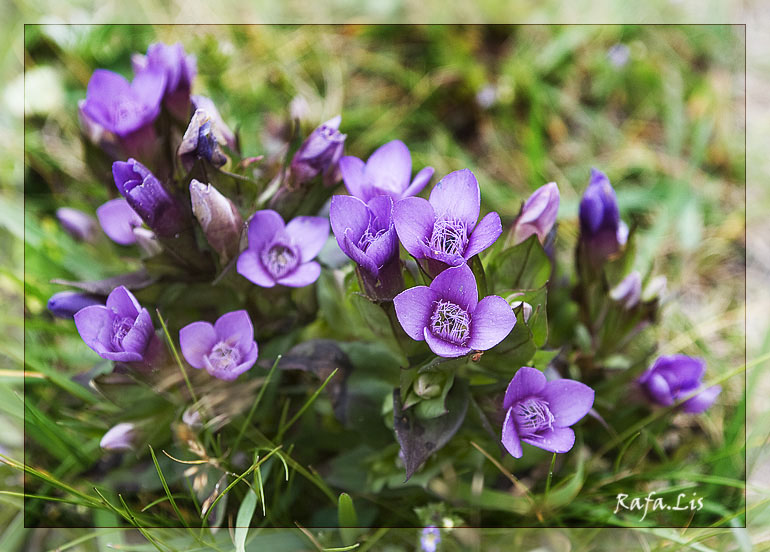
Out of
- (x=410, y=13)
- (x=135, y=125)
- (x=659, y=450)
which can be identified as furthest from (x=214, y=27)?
(x=659, y=450)

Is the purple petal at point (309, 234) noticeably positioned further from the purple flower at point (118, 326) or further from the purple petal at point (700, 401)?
the purple petal at point (700, 401)

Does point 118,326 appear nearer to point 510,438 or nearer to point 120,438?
point 120,438

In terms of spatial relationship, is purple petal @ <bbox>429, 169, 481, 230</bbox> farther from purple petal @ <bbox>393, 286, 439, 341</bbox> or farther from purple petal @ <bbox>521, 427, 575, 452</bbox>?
purple petal @ <bbox>521, 427, 575, 452</bbox>

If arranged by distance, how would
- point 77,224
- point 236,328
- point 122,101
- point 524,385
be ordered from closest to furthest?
point 524,385 < point 236,328 < point 122,101 < point 77,224

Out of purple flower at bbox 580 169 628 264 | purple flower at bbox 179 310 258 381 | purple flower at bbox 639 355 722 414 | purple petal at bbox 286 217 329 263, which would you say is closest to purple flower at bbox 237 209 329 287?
purple petal at bbox 286 217 329 263

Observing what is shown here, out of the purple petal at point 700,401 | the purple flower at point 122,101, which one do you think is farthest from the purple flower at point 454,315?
the purple flower at point 122,101

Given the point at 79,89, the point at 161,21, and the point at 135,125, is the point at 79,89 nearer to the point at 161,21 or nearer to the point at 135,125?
the point at 161,21

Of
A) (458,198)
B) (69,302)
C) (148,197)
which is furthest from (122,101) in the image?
(458,198)
